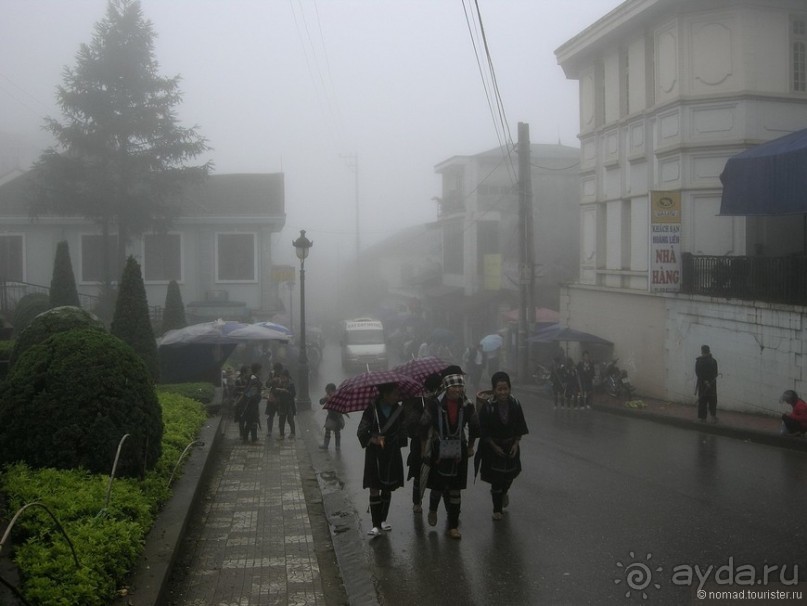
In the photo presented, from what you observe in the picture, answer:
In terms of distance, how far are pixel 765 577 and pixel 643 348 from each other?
18.7 m

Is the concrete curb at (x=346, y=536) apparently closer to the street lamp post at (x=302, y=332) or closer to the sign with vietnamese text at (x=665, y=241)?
the street lamp post at (x=302, y=332)

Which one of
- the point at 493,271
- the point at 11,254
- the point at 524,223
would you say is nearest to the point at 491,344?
the point at 524,223

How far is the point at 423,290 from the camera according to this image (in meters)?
56.4

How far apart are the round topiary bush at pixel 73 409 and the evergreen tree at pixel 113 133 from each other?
26.4 m

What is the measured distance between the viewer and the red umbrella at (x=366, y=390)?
9352 millimetres

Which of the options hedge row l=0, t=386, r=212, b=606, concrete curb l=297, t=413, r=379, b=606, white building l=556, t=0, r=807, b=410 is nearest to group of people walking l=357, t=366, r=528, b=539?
concrete curb l=297, t=413, r=379, b=606

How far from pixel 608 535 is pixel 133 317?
41.2 ft

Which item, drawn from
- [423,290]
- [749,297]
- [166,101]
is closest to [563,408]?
[749,297]

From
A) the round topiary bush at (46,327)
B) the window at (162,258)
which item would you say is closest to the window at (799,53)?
the round topiary bush at (46,327)

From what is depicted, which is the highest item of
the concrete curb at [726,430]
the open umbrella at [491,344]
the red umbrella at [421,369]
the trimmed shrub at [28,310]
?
the trimmed shrub at [28,310]

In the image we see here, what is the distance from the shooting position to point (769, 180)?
736 inches

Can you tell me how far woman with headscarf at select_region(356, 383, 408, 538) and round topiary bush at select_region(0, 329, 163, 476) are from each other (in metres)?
2.31

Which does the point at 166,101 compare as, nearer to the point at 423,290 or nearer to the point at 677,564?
the point at 423,290

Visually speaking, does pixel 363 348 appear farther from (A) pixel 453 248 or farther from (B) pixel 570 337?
(B) pixel 570 337
